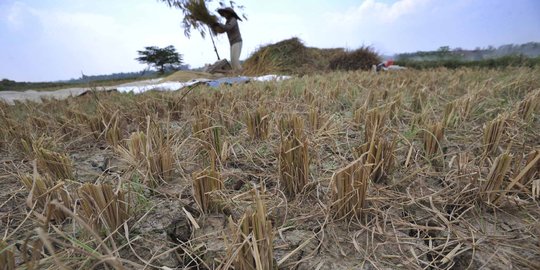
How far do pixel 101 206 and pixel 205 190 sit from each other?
21 cm

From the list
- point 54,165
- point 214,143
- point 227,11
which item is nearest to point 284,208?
point 214,143

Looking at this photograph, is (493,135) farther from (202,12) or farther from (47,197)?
(202,12)

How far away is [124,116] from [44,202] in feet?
2.62

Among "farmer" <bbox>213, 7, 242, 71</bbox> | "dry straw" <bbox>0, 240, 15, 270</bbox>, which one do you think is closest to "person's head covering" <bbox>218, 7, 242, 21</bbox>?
"farmer" <bbox>213, 7, 242, 71</bbox>

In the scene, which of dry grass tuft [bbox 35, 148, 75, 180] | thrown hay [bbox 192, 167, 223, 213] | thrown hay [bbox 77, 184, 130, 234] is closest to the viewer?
thrown hay [bbox 77, 184, 130, 234]

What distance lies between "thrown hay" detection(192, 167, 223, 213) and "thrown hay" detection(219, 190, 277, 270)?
20cm

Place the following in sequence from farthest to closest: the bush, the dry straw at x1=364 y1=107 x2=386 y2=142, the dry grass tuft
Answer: the bush
the dry straw at x1=364 y1=107 x2=386 y2=142
the dry grass tuft

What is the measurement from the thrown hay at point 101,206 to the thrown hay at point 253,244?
27 cm

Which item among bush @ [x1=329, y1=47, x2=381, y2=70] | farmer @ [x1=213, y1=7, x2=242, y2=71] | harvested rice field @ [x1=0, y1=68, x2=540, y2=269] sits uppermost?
farmer @ [x1=213, y1=7, x2=242, y2=71]

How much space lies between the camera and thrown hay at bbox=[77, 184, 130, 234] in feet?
1.77

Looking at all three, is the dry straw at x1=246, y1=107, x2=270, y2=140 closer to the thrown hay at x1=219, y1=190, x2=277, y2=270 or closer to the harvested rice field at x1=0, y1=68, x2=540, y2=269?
the harvested rice field at x1=0, y1=68, x2=540, y2=269

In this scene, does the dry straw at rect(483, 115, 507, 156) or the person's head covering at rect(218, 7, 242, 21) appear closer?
the dry straw at rect(483, 115, 507, 156)

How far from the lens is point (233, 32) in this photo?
666 centimetres

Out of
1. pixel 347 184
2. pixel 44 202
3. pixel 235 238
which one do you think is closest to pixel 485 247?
pixel 347 184
